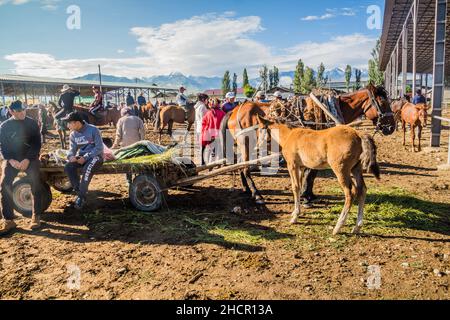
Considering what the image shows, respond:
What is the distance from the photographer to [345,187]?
505cm

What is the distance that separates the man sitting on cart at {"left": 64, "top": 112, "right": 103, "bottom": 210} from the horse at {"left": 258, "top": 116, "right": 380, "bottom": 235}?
3465 mm

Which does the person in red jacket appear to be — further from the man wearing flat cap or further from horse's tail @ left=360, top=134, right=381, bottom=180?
horse's tail @ left=360, top=134, right=381, bottom=180

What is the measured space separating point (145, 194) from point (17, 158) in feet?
7.38

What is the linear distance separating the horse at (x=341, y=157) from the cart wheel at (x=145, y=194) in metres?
2.50

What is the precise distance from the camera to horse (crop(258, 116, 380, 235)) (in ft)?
16.2

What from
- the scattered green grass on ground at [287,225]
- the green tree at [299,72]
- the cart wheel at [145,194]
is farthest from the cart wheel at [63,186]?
the green tree at [299,72]

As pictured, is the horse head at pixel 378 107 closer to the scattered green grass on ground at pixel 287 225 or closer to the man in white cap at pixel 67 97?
the scattered green grass on ground at pixel 287 225

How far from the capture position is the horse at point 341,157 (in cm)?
494

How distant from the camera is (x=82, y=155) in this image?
6129 mm

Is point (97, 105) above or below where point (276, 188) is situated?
above

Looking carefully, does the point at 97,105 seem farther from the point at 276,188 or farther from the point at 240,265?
the point at 240,265

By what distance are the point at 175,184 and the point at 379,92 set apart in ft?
16.3

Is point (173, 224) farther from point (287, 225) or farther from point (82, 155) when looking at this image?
point (82, 155)

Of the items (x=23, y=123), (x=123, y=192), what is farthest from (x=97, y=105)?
(x=23, y=123)
